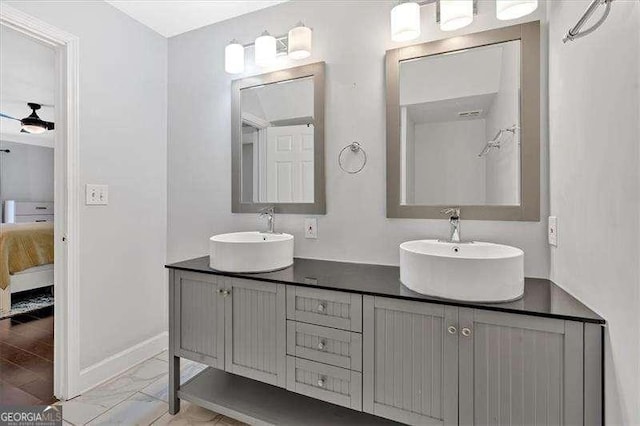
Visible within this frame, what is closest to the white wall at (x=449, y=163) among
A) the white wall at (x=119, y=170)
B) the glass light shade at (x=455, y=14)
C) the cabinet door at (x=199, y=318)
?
the glass light shade at (x=455, y=14)

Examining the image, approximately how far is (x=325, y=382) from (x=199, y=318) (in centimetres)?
68

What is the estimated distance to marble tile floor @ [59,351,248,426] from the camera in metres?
1.56

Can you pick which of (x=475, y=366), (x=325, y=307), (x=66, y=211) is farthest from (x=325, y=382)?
(x=66, y=211)

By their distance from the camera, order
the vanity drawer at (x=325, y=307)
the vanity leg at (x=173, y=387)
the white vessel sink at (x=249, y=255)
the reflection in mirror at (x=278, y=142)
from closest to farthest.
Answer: the vanity drawer at (x=325, y=307), the white vessel sink at (x=249, y=255), the vanity leg at (x=173, y=387), the reflection in mirror at (x=278, y=142)

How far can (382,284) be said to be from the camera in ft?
4.28

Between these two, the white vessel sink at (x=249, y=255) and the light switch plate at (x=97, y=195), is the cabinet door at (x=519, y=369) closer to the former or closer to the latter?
the white vessel sink at (x=249, y=255)

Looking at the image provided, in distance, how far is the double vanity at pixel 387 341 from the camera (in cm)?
98

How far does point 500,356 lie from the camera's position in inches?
40.6

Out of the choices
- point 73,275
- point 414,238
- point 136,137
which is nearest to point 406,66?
point 414,238

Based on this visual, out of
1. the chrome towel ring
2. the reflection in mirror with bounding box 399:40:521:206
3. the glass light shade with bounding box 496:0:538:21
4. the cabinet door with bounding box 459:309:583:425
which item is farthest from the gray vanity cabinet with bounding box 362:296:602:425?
the glass light shade with bounding box 496:0:538:21

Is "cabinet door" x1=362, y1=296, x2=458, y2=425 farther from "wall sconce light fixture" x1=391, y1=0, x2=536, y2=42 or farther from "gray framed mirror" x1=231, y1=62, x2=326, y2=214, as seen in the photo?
"wall sconce light fixture" x1=391, y1=0, x2=536, y2=42

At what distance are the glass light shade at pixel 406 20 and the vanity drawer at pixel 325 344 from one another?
4.40 ft

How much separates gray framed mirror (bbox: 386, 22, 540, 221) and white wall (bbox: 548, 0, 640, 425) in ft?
0.48

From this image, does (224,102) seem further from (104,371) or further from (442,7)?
(104,371)
